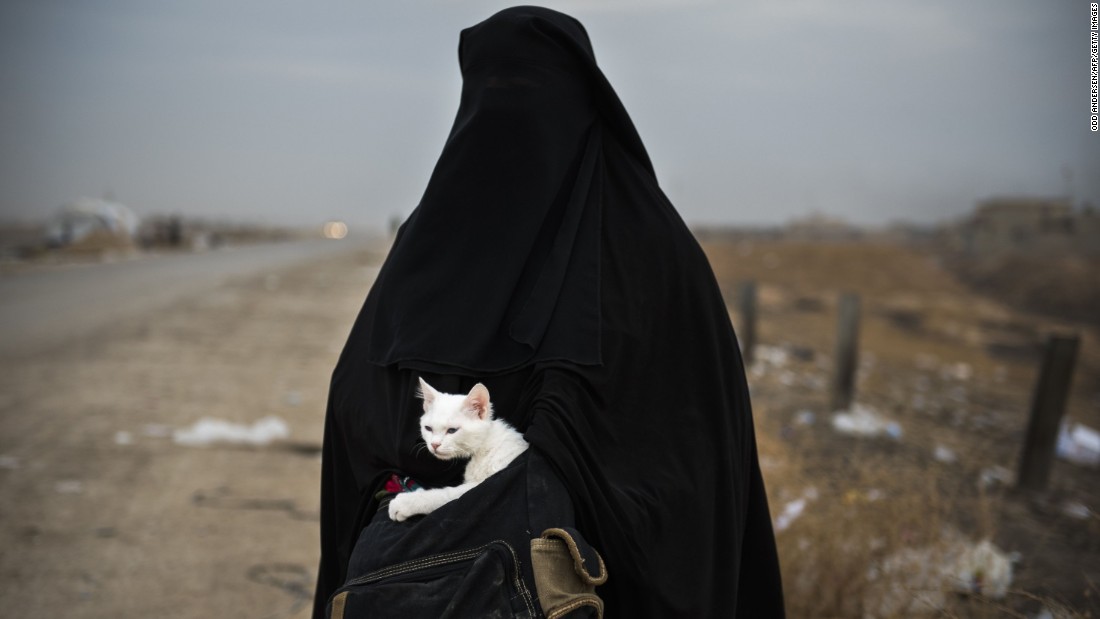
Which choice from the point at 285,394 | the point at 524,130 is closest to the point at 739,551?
the point at 524,130

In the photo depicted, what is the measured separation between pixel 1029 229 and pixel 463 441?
101 feet

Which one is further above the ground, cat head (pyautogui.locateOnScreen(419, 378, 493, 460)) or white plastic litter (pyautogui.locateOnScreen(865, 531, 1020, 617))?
cat head (pyautogui.locateOnScreen(419, 378, 493, 460))

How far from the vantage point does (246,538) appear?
14.5ft

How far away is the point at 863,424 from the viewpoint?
7820mm

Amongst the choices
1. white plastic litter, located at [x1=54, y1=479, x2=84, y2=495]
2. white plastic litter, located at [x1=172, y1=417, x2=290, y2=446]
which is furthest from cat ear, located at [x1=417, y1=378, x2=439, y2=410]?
white plastic litter, located at [x1=172, y1=417, x2=290, y2=446]

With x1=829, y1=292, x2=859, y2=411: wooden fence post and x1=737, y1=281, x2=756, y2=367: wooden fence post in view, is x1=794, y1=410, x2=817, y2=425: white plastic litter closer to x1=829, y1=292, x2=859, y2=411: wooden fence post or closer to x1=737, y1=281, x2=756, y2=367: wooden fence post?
x1=829, y1=292, x2=859, y2=411: wooden fence post

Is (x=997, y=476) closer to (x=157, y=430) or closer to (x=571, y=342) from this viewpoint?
(x=571, y=342)

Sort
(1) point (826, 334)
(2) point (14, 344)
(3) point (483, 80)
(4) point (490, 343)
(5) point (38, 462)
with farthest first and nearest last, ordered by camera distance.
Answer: (1) point (826, 334) < (2) point (14, 344) < (5) point (38, 462) < (3) point (483, 80) < (4) point (490, 343)

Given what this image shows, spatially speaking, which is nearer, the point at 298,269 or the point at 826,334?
the point at 826,334

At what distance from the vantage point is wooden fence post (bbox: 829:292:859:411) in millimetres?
8242

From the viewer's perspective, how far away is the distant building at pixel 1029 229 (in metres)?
22.3

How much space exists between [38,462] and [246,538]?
191 cm

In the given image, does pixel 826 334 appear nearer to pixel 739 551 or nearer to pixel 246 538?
pixel 246 538

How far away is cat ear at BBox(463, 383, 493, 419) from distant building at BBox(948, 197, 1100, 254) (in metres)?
18.5
